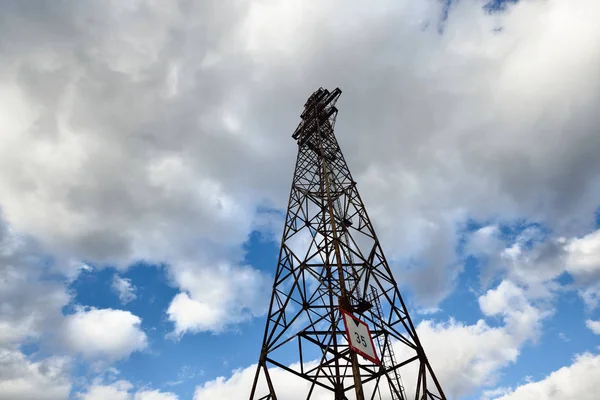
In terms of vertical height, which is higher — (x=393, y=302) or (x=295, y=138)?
(x=295, y=138)

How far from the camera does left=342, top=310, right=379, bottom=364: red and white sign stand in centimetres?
1287

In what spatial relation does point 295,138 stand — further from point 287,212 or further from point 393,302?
point 393,302

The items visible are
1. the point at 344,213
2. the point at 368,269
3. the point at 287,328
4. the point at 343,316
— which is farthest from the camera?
the point at 344,213

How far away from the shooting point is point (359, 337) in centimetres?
1333

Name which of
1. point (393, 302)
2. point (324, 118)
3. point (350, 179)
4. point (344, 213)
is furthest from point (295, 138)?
point (393, 302)

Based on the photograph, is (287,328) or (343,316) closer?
(343,316)

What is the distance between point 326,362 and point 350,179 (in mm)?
10139

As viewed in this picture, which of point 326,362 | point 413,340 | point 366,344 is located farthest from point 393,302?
point 326,362

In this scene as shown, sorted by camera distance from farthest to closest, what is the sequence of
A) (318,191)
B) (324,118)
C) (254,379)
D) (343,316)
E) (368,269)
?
1. (324,118)
2. (318,191)
3. (368,269)
4. (254,379)
5. (343,316)

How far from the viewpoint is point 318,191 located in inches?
797

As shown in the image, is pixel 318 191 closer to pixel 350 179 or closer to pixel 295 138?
pixel 350 179

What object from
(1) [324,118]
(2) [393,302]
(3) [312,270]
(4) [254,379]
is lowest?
(4) [254,379]

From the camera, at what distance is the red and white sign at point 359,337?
12866 millimetres

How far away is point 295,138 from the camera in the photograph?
2559cm
